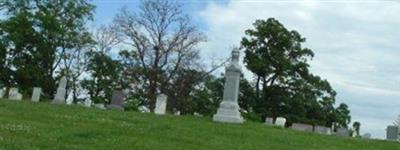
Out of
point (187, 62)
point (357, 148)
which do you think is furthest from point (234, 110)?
point (187, 62)

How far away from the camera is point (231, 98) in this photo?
87.8 ft

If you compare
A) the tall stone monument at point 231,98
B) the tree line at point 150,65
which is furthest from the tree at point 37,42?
the tall stone monument at point 231,98

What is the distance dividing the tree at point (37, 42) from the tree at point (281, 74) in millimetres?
14183

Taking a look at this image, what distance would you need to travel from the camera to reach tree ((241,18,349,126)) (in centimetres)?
5909

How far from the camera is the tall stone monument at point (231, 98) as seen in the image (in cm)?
2591

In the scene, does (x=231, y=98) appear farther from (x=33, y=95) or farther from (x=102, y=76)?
(x=102, y=76)

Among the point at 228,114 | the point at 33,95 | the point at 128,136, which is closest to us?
the point at 128,136

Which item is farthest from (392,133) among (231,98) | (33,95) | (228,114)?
(33,95)

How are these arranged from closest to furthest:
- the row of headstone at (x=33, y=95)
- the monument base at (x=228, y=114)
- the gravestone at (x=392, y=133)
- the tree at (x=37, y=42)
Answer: the monument base at (x=228, y=114)
the gravestone at (x=392, y=133)
the row of headstone at (x=33, y=95)
the tree at (x=37, y=42)

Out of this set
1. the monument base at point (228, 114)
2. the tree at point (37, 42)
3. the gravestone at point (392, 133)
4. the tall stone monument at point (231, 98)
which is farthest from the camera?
the tree at point (37, 42)

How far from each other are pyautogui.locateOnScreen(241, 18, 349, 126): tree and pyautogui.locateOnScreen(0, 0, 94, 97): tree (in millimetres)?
14183

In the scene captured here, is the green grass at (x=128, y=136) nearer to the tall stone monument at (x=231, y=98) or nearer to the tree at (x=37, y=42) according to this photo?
the tall stone monument at (x=231, y=98)

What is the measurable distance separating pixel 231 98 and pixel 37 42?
3521 centimetres

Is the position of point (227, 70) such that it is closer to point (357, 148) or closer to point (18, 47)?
point (357, 148)
